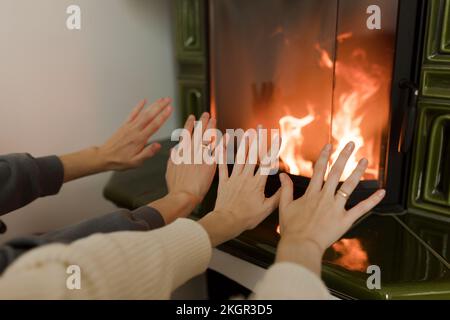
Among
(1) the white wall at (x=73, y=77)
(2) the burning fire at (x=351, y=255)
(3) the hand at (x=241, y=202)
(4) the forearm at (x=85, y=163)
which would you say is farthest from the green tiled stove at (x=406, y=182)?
(1) the white wall at (x=73, y=77)

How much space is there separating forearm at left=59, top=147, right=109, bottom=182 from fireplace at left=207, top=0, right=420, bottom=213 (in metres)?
0.37

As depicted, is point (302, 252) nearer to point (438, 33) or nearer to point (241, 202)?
point (241, 202)

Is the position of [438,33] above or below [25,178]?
above

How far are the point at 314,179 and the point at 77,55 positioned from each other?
0.82 meters

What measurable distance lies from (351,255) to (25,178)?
638mm

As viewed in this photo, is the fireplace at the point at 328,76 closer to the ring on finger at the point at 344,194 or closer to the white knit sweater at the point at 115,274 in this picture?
the ring on finger at the point at 344,194

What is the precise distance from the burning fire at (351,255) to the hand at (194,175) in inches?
10.8

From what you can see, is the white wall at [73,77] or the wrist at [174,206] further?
the white wall at [73,77]

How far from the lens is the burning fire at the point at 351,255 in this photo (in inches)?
30.5

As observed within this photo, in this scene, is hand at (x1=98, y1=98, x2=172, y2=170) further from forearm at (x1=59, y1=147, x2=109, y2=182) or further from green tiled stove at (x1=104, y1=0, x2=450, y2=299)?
green tiled stove at (x1=104, y1=0, x2=450, y2=299)

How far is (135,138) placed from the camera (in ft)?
3.17

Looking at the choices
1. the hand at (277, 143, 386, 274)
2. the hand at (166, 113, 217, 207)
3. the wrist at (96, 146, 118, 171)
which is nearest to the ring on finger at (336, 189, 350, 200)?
the hand at (277, 143, 386, 274)

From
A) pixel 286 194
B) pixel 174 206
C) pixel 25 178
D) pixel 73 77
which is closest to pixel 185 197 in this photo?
pixel 174 206
